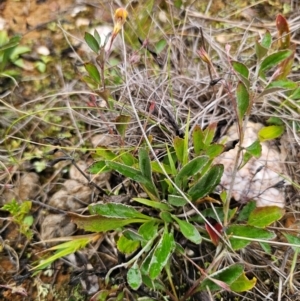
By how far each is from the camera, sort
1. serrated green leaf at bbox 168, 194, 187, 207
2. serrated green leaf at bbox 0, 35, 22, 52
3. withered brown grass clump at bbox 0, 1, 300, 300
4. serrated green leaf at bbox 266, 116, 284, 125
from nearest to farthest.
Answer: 1. serrated green leaf at bbox 168, 194, 187, 207
2. withered brown grass clump at bbox 0, 1, 300, 300
3. serrated green leaf at bbox 266, 116, 284, 125
4. serrated green leaf at bbox 0, 35, 22, 52

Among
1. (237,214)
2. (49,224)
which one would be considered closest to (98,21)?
(49,224)

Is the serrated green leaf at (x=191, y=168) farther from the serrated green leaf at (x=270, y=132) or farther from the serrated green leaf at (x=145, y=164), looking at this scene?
the serrated green leaf at (x=270, y=132)

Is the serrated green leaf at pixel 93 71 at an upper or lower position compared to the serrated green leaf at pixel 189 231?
upper

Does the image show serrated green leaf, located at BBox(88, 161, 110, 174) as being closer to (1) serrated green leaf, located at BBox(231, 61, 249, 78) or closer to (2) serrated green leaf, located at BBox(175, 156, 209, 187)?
(2) serrated green leaf, located at BBox(175, 156, 209, 187)

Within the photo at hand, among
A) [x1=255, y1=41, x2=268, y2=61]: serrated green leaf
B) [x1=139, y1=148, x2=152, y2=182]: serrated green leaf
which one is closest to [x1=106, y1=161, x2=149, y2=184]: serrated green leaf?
[x1=139, y1=148, x2=152, y2=182]: serrated green leaf

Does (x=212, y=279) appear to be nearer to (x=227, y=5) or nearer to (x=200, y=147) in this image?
(x=200, y=147)

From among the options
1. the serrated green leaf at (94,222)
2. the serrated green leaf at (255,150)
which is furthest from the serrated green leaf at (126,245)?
the serrated green leaf at (255,150)

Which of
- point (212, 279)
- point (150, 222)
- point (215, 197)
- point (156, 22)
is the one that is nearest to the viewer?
point (212, 279)
